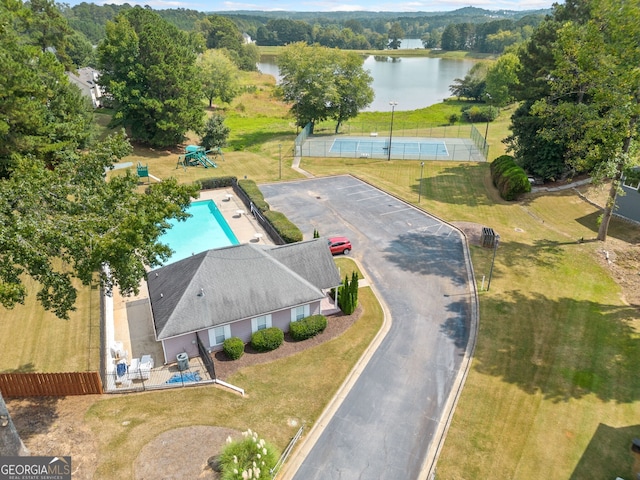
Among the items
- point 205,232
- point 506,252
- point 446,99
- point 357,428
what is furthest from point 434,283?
point 446,99

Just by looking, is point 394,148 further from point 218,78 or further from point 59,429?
point 59,429

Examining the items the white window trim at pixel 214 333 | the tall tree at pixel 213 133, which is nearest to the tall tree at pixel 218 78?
the tall tree at pixel 213 133

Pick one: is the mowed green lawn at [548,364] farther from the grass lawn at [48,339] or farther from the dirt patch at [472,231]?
the grass lawn at [48,339]

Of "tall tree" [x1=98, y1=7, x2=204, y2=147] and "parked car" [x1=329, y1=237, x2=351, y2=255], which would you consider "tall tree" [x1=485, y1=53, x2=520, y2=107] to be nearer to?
"tall tree" [x1=98, y1=7, x2=204, y2=147]

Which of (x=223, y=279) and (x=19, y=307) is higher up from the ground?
(x=223, y=279)

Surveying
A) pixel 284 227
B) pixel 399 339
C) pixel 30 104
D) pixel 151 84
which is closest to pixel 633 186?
pixel 399 339

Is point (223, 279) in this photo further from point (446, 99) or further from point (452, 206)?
point (446, 99)
